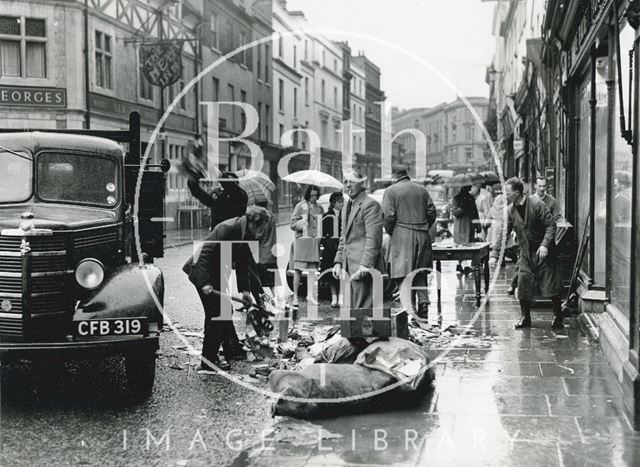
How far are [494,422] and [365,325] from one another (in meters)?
1.52

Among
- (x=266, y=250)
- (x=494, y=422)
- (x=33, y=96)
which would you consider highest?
(x=33, y=96)

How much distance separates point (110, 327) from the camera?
661cm

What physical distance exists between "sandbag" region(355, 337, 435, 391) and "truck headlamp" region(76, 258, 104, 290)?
2368 mm

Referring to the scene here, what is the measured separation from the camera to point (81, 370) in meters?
8.05

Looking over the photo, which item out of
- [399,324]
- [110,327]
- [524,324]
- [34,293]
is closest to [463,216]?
[524,324]

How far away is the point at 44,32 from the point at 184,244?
782 centimetres

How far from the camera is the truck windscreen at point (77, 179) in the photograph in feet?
26.2

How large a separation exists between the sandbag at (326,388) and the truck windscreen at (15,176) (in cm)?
320

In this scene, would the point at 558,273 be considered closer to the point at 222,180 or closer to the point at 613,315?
the point at 613,315

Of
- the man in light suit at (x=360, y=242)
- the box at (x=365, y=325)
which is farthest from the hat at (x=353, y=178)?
the box at (x=365, y=325)

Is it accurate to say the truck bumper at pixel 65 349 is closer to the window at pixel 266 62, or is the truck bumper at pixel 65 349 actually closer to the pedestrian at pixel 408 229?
the pedestrian at pixel 408 229

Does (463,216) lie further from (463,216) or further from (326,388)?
(326,388)

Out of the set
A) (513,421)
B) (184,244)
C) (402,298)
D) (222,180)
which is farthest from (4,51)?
(513,421)

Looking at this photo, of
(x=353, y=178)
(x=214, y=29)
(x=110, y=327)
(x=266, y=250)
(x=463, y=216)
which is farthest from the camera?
(x=214, y=29)
